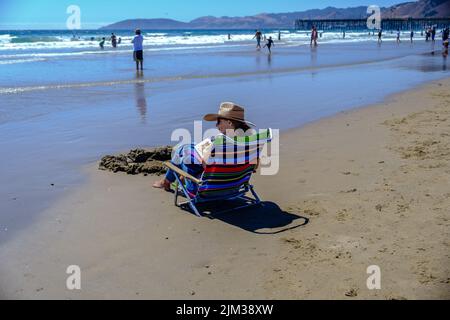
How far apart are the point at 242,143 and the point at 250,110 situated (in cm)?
605

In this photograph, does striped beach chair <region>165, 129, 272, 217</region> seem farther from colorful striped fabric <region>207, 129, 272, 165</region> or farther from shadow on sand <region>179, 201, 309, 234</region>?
shadow on sand <region>179, 201, 309, 234</region>

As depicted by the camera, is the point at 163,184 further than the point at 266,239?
Yes

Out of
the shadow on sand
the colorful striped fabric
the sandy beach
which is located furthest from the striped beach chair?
the sandy beach

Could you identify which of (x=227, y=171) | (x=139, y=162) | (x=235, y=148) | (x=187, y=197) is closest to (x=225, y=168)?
(x=227, y=171)

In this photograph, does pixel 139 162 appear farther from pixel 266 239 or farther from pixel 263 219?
pixel 266 239

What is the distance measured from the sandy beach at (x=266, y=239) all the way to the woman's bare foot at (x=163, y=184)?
10 cm

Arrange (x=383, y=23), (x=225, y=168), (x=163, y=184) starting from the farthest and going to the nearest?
(x=383, y=23)
(x=163, y=184)
(x=225, y=168)

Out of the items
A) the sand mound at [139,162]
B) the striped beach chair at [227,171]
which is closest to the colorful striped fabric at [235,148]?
the striped beach chair at [227,171]

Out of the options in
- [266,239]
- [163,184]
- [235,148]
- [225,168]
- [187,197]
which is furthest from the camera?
[163,184]

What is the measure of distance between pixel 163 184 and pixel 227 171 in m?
1.09

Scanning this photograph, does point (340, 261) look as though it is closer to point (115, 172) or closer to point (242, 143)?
point (242, 143)

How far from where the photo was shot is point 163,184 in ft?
18.8
